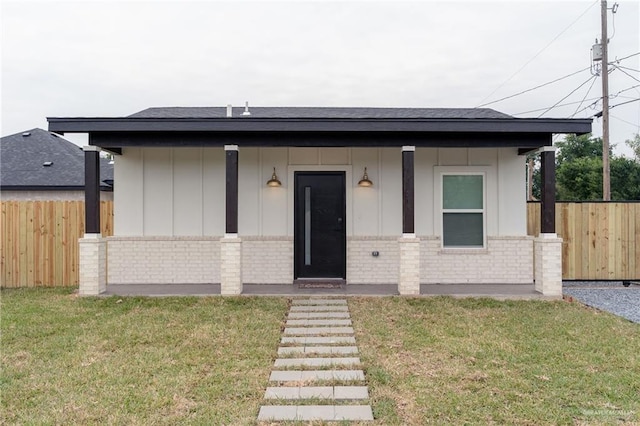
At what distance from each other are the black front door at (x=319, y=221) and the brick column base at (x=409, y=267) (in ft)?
4.56

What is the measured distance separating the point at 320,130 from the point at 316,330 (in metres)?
3.15

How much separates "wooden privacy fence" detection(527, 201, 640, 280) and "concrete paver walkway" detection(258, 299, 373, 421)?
Result: 5.41 m

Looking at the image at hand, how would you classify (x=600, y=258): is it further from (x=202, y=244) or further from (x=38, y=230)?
(x=38, y=230)

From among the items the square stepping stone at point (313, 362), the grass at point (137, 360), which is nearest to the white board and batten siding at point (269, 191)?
the grass at point (137, 360)

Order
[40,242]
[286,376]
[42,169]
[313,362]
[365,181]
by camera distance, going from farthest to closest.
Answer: [42,169] < [40,242] < [365,181] < [313,362] < [286,376]

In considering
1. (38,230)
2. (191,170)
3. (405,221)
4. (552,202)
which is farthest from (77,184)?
(552,202)

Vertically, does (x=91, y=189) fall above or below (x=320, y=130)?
below

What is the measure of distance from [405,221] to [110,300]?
16.1ft

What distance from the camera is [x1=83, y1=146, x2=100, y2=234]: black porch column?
6.55 meters

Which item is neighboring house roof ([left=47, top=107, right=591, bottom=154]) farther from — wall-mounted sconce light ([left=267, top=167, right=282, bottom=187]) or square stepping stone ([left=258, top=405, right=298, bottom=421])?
square stepping stone ([left=258, top=405, right=298, bottom=421])

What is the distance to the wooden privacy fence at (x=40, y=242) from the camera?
744cm

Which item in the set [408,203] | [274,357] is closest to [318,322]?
[274,357]

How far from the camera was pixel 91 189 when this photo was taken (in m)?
6.57

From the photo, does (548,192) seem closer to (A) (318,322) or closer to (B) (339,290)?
(B) (339,290)
